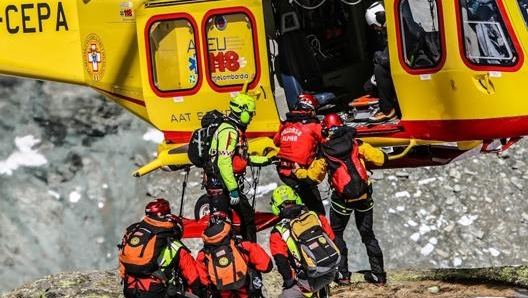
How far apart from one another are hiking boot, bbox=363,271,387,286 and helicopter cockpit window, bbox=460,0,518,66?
2666 millimetres

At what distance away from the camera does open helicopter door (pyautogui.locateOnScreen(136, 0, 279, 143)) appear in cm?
1031

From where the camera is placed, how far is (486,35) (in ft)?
29.9

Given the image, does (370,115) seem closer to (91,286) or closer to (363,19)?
(363,19)

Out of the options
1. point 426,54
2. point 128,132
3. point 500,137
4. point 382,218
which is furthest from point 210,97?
point 128,132

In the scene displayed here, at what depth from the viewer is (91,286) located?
37.0 ft

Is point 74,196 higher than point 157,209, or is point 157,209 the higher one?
point 157,209

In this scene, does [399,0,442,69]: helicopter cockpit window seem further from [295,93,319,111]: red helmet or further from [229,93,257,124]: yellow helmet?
[229,93,257,124]: yellow helmet

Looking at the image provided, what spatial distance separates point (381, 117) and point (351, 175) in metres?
0.96

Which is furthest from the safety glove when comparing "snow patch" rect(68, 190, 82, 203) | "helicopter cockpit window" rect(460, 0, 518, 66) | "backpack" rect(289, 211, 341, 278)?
Answer: "snow patch" rect(68, 190, 82, 203)

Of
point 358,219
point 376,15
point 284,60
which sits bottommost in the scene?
point 358,219

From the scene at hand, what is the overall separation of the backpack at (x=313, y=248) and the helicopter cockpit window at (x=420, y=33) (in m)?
2.19

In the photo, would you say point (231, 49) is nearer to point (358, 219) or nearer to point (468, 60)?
point (358, 219)

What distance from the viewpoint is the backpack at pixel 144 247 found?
26.7 ft

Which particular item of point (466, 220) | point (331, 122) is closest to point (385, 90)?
point (331, 122)
